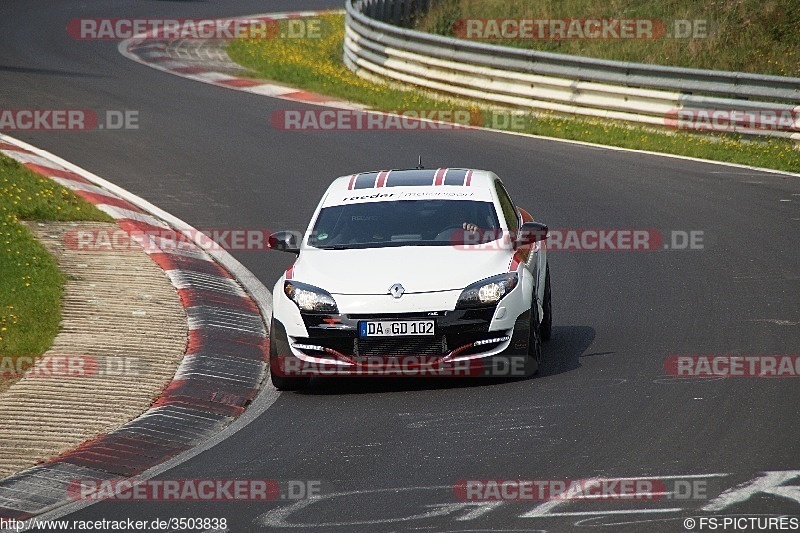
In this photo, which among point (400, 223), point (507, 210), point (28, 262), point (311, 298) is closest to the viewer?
point (311, 298)

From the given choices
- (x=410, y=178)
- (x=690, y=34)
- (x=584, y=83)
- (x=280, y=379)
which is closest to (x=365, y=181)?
(x=410, y=178)

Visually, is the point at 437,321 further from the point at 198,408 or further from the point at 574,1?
the point at 574,1

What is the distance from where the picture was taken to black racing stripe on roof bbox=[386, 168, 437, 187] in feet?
36.9

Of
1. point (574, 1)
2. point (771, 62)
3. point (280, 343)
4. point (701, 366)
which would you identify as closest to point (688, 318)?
point (701, 366)

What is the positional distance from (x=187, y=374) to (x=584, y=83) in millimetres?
13261

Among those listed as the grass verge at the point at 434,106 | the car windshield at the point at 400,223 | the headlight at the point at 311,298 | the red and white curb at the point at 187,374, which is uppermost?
the grass verge at the point at 434,106

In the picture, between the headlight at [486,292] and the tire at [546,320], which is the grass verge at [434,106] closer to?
the tire at [546,320]

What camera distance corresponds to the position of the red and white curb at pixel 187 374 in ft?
26.4

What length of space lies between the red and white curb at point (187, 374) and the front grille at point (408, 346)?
1055mm

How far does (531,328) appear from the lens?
9.88 meters

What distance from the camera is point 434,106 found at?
23.3 metres

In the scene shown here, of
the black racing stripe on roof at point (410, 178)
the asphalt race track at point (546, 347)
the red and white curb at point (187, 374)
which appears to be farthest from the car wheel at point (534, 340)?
the red and white curb at point (187, 374)

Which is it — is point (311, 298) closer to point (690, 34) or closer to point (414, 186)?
point (414, 186)

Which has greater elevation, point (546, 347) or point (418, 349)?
point (418, 349)
